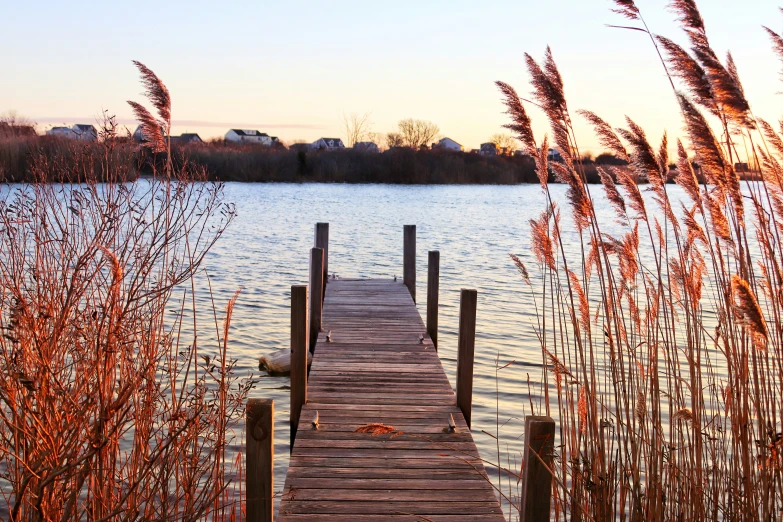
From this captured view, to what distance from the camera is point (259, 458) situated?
3.46 m

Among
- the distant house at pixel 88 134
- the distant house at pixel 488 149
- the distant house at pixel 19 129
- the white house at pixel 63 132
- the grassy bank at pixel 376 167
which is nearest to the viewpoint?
the distant house at pixel 88 134

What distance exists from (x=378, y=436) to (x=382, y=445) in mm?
172

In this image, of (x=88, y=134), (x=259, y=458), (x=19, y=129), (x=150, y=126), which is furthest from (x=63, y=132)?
(x=19, y=129)

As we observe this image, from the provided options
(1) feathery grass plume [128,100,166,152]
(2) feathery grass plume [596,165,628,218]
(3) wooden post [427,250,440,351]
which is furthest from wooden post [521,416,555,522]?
(3) wooden post [427,250,440,351]

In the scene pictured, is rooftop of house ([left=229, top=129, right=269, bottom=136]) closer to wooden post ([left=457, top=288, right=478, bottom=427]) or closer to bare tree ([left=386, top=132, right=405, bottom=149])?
bare tree ([left=386, top=132, right=405, bottom=149])

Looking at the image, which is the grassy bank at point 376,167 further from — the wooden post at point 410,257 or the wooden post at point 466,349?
the wooden post at point 466,349

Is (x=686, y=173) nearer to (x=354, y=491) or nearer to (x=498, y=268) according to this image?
(x=354, y=491)

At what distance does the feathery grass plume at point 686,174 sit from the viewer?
3.46 meters

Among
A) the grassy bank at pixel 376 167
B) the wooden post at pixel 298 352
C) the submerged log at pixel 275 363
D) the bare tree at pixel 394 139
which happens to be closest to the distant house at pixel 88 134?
the wooden post at pixel 298 352

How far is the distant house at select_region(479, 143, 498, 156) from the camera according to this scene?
52.7 meters

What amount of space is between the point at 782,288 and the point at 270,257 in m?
17.6

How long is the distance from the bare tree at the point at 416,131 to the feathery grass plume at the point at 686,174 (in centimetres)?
6247

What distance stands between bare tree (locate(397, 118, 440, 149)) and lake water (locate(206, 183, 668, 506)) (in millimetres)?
22678

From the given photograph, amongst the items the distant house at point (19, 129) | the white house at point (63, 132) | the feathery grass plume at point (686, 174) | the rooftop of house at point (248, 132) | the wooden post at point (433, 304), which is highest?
the rooftop of house at point (248, 132)
